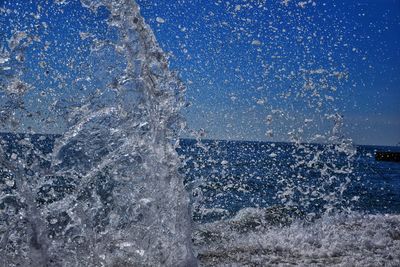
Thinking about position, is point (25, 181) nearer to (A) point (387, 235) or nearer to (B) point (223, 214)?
(A) point (387, 235)

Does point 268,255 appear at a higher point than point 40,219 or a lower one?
lower

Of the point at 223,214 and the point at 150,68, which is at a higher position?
the point at 150,68

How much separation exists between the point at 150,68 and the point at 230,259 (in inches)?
102

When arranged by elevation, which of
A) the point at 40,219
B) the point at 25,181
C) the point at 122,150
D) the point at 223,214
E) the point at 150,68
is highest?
the point at 150,68

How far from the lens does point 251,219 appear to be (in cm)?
935

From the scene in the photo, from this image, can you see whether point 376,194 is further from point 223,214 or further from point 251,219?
point 251,219

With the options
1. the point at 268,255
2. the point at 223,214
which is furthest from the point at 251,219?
the point at 268,255

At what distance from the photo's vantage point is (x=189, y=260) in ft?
14.8

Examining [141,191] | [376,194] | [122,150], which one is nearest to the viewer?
[141,191]

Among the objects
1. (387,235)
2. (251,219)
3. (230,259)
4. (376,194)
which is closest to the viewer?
(230,259)

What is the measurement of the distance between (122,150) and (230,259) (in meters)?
2.14

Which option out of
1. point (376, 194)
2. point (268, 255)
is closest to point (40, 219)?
point (268, 255)

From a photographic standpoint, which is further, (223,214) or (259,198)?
(259,198)

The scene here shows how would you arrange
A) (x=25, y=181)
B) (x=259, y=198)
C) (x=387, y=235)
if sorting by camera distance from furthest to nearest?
(x=259, y=198)
(x=387, y=235)
(x=25, y=181)
